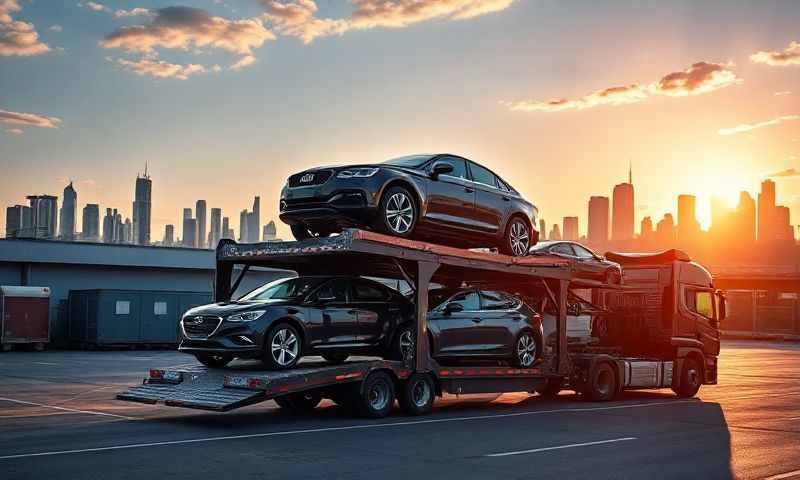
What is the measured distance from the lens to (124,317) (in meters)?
39.0

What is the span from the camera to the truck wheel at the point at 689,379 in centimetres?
2048

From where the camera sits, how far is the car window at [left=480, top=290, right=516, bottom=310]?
16219 mm

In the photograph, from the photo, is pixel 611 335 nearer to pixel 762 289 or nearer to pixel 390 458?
pixel 390 458

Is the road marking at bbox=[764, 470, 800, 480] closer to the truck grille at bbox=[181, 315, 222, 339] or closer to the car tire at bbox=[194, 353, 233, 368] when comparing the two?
the truck grille at bbox=[181, 315, 222, 339]

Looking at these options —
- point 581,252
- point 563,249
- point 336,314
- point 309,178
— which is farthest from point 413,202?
point 581,252

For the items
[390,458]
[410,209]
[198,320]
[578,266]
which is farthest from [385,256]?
[578,266]

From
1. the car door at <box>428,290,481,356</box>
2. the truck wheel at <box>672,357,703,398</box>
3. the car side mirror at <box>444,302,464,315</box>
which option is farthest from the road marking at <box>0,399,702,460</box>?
the truck wheel at <box>672,357,703,398</box>

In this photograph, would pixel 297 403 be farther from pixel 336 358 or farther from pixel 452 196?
pixel 452 196

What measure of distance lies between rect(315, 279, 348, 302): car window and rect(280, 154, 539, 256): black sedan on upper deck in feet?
2.55

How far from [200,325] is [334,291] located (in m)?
2.03

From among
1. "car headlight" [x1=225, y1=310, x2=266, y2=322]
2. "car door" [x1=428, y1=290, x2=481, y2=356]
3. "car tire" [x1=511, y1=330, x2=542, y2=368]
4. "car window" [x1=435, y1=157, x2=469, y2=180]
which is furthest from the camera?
"car tire" [x1=511, y1=330, x2=542, y2=368]

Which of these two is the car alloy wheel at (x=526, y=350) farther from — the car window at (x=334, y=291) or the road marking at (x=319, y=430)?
the car window at (x=334, y=291)

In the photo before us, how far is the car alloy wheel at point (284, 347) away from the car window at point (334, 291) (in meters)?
0.82

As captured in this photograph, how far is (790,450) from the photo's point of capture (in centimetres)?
1222
